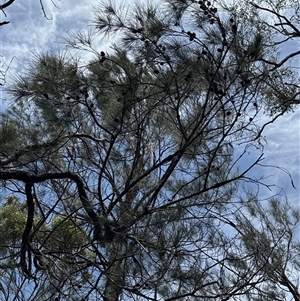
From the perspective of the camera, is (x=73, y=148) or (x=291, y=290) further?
(x=291, y=290)

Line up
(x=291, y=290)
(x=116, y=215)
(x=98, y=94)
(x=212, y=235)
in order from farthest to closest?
(x=291, y=290)
(x=98, y=94)
(x=212, y=235)
(x=116, y=215)

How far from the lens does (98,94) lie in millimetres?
2658

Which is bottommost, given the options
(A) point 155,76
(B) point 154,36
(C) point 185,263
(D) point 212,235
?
(C) point 185,263

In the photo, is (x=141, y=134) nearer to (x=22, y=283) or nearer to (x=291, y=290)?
(x=22, y=283)

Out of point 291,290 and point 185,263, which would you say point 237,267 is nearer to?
point 185,263

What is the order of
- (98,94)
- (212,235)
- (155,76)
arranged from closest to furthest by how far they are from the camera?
(212,235)
(155,76)
(98,94)

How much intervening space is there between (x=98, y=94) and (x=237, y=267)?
1.09 meters

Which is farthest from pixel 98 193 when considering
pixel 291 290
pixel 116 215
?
pixel 291 290

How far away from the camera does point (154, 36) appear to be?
2465mm

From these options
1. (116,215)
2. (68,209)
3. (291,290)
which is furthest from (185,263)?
(291,290)

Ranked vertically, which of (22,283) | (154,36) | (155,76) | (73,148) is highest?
(154,36)

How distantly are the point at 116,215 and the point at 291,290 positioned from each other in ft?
6.22

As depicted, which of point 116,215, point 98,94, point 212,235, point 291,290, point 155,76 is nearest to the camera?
point 116,215

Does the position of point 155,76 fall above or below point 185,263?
above
